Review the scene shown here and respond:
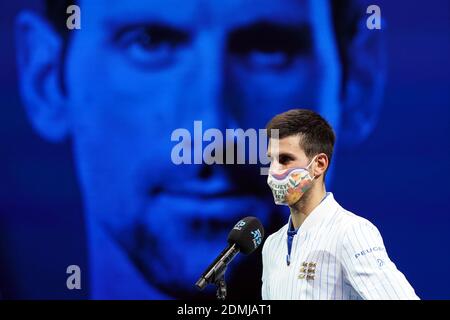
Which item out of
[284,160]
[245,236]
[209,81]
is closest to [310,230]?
[284,160]

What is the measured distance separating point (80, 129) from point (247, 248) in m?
2.35

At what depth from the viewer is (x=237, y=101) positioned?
4.39 meters

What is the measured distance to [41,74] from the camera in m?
4.50

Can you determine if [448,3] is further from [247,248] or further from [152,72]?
[247,248]

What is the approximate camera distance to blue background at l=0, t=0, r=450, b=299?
4273mm

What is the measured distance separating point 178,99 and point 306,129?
5.84 ft

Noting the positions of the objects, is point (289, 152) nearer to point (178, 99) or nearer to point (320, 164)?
point (320, 164)

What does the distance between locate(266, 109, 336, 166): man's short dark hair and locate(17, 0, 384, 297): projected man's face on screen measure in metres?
1.58

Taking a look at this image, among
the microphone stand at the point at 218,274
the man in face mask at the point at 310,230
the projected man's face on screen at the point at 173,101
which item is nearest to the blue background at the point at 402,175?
the projected man's face on screen at the point at 173,101

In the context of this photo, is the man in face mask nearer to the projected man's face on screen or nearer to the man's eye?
the man's eye
